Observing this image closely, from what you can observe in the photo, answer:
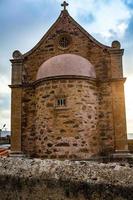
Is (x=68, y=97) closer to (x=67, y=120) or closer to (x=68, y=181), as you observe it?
(x=67, y=120)

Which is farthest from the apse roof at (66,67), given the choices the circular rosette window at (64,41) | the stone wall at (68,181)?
the stone wall at (68,181)

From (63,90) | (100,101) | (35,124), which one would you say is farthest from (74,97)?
(35,124)

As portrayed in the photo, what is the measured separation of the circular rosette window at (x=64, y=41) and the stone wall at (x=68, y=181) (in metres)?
8.87

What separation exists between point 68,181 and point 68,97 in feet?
22.1

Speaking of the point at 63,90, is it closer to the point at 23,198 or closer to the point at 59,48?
the point at 59,48

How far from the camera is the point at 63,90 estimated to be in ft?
44.2

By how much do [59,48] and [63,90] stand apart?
3102mm

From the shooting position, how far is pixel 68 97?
43.9 feet

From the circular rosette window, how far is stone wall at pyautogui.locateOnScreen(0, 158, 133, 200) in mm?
8867

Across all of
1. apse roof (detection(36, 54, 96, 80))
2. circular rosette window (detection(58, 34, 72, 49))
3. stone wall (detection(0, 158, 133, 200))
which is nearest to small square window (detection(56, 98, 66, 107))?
apse roof (detection(36, 54, 96, 80))

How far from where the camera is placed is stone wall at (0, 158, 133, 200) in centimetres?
649

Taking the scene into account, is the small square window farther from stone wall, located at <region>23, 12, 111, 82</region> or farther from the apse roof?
stone wall, located at <region>23, 12, 111, 82</region>

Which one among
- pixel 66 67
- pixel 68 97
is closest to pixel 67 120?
pixel 68 97

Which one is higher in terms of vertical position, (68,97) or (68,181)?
(68,97)
